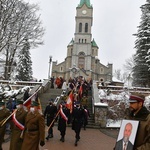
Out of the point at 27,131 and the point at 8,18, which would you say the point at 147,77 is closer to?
the point at 8,18

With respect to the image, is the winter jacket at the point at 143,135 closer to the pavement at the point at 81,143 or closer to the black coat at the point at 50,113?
the pavement at the point at 81,143

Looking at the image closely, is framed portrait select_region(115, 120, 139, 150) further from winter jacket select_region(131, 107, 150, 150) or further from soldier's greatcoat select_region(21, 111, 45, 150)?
soldier's greatcoat select_region(21, 111, 45, 150)

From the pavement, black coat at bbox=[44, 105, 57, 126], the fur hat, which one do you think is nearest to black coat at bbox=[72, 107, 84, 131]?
the pavement

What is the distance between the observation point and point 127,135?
11.8ft

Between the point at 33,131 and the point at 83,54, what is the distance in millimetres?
69743

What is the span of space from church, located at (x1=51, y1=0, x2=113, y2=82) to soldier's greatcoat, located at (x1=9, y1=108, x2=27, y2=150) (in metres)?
64.7

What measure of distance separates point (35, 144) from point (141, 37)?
28906 millimetres

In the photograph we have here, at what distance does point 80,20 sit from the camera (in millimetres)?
79375

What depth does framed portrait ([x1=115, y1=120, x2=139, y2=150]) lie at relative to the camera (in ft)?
11.5

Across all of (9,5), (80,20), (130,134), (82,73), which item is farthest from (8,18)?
(80,20)

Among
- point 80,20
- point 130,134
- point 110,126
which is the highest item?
point 80,20

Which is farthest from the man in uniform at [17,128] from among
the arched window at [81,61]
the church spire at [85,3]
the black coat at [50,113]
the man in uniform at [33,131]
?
the church spire at [85,3]

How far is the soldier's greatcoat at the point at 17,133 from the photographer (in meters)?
6.82

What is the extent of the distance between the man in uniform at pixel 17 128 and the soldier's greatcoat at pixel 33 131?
20.0 inches
